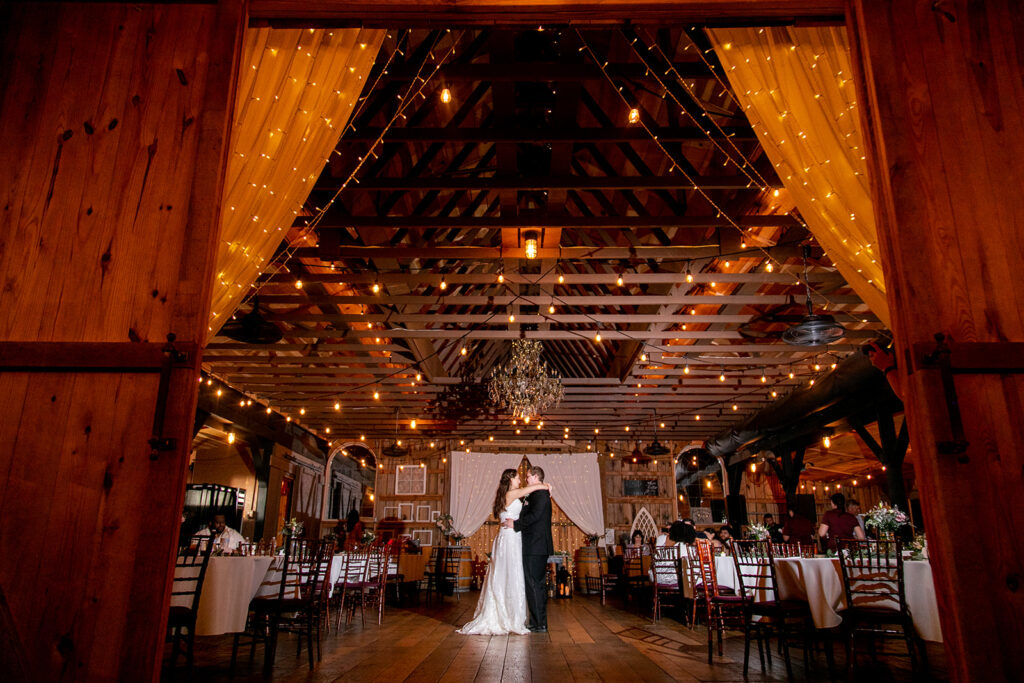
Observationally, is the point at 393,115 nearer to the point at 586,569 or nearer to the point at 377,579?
the point at 377,579

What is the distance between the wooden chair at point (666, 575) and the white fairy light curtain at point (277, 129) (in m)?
6.56

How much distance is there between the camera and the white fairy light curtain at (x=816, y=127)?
2529 mm

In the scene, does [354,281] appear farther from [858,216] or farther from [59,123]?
[858,216]

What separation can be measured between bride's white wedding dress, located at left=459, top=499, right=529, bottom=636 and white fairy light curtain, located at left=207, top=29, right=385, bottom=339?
498cm

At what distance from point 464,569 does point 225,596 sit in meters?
9.68

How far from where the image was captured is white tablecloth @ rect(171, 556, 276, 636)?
467 cm

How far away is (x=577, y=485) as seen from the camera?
15.5 metres

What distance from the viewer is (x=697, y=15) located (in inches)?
103

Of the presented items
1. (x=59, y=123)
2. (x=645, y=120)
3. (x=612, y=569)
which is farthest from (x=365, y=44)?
(x=612, y=569)

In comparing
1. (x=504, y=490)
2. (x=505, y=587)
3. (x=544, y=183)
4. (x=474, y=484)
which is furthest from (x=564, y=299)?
(x=474, y=484)

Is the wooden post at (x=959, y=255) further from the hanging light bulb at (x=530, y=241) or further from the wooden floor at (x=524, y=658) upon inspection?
the hanging light bulb at (x=530, y=241)

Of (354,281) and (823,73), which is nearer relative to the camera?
(823,73)

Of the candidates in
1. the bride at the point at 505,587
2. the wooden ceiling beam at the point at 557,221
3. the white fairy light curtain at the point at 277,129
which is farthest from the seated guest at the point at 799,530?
the white fairy light curtain at the point at 277,129

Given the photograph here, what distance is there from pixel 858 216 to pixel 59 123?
10.8 feet
